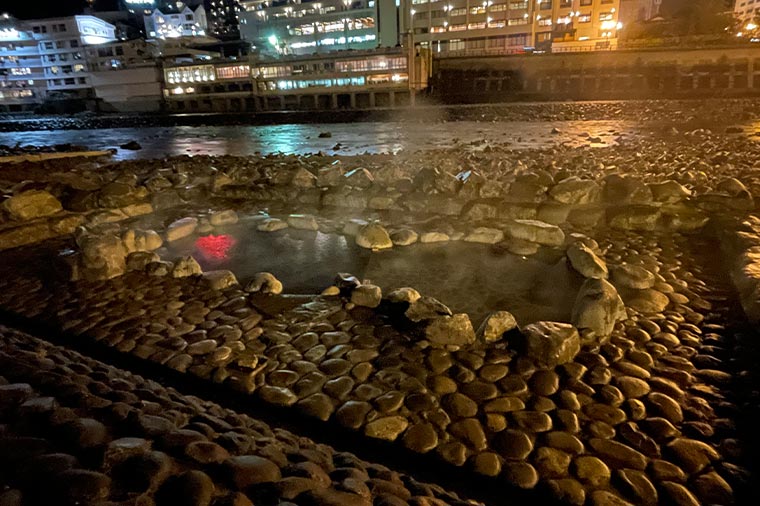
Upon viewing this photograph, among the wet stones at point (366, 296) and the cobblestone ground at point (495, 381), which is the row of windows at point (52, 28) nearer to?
the cobblestone ground at point (495, 381)

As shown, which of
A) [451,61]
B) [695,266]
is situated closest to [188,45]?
[451,61]

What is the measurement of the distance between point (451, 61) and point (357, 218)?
165ft

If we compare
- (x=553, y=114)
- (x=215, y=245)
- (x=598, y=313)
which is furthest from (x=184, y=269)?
(x=553, y=114)

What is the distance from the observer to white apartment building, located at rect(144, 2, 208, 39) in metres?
90.6

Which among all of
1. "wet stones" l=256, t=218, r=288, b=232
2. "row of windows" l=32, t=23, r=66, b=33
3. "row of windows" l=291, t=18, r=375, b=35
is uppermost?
"row of windows" l=32, t=23, r=66, b=33

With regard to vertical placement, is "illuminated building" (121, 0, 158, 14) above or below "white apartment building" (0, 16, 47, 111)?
above

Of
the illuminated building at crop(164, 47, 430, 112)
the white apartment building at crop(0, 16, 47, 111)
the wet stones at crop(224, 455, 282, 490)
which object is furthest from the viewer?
the white apartment building at crop(0, 16, 47, 111)

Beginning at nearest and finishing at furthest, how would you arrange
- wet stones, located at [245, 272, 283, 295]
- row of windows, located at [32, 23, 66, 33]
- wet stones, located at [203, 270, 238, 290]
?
wet stones, located at [245, 272, 283, 295] → wet stones, located at [203, 270, 238, 290] → row of windows, located at [32, 23, 66, 33]

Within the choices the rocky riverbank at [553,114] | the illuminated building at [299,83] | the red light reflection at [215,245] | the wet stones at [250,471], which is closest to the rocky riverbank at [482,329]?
the red light reflection at [215,245]

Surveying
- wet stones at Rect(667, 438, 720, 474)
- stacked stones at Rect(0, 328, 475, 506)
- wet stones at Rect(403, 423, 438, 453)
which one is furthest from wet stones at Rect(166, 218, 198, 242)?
wet stones at Rect(667, 438, 720, 474)

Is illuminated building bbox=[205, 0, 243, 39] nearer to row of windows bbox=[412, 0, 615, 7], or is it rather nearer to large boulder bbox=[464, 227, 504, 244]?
row of windows bbox=[412, 0, 615, 7]

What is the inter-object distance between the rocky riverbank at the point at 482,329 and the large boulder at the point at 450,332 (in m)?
0.02

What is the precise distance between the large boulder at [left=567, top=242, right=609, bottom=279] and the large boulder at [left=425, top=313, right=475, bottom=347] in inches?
75.6

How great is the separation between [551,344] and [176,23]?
10995 cm
